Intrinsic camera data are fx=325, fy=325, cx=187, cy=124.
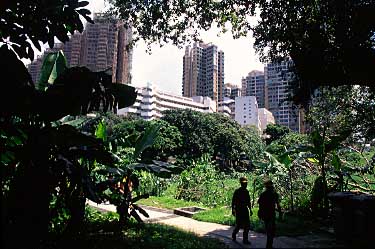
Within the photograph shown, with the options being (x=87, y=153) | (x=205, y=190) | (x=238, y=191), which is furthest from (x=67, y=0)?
(x=205, y=190)

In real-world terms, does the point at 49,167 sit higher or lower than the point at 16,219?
higher

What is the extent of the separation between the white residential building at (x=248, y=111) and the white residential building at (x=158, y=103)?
26.8ft

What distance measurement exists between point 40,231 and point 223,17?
24.1 ft

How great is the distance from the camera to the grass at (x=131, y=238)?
21.4 feet

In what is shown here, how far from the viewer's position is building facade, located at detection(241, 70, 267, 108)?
102 metres

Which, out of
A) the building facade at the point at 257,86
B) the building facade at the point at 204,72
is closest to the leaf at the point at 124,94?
the building facade at the point at 204,72

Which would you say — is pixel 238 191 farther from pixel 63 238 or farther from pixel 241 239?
pixel 63 238

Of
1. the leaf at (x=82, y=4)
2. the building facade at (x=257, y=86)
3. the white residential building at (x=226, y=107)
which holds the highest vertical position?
the building facade at (x=257, y=86)

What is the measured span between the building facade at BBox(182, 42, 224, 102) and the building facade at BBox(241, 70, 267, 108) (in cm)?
948

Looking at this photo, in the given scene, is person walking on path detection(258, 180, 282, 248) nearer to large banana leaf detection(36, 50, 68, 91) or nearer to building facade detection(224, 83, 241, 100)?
large banana leaf detection(36, 50, 68, 91)

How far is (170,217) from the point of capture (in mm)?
11633

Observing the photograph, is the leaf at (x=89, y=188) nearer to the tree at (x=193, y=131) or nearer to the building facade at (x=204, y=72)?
the tree at (x=193, y=131)

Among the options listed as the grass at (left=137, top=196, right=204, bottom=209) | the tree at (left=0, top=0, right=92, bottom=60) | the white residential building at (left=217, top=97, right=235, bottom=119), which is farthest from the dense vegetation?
the white residential building at (left=217, top=97, right=235, bottom=119)

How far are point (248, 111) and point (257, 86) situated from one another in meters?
19.9
